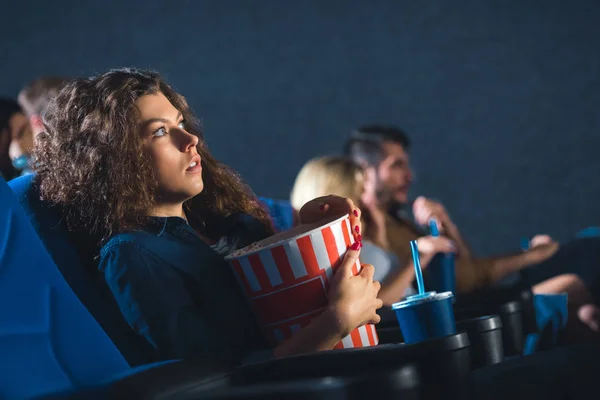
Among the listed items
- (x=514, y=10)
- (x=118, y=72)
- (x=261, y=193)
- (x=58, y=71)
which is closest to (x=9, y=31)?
(x=58, y=71)

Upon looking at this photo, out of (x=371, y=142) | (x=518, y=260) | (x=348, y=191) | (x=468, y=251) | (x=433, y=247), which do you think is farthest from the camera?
(x=371, y=142)

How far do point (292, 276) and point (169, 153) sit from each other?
32cm

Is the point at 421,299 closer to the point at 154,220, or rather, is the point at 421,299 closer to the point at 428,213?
the point at 154,220

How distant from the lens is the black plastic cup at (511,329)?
1591 mm

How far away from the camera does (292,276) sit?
3.80ft

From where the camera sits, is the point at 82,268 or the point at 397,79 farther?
the point at 397,79

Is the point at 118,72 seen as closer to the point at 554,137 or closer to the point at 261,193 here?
the point at 261,193

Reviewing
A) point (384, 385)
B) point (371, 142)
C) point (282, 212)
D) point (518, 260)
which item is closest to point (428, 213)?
point (518, 260)

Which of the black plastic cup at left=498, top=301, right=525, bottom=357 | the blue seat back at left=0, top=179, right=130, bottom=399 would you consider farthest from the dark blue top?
the black plastic cup at left=498, top=301, right=525, bottom=357

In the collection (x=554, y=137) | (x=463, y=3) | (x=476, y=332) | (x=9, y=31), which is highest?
(x=9, y=31)

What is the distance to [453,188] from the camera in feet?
15.1

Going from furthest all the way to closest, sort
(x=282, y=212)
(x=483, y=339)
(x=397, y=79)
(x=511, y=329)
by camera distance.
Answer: (x=397, y=79) < (x=282, y=212) < (x=511, y=329) < (x=483, y=339)

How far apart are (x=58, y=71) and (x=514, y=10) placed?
8.49 ft

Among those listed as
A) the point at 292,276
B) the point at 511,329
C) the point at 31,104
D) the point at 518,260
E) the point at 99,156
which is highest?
the point at 31,104
